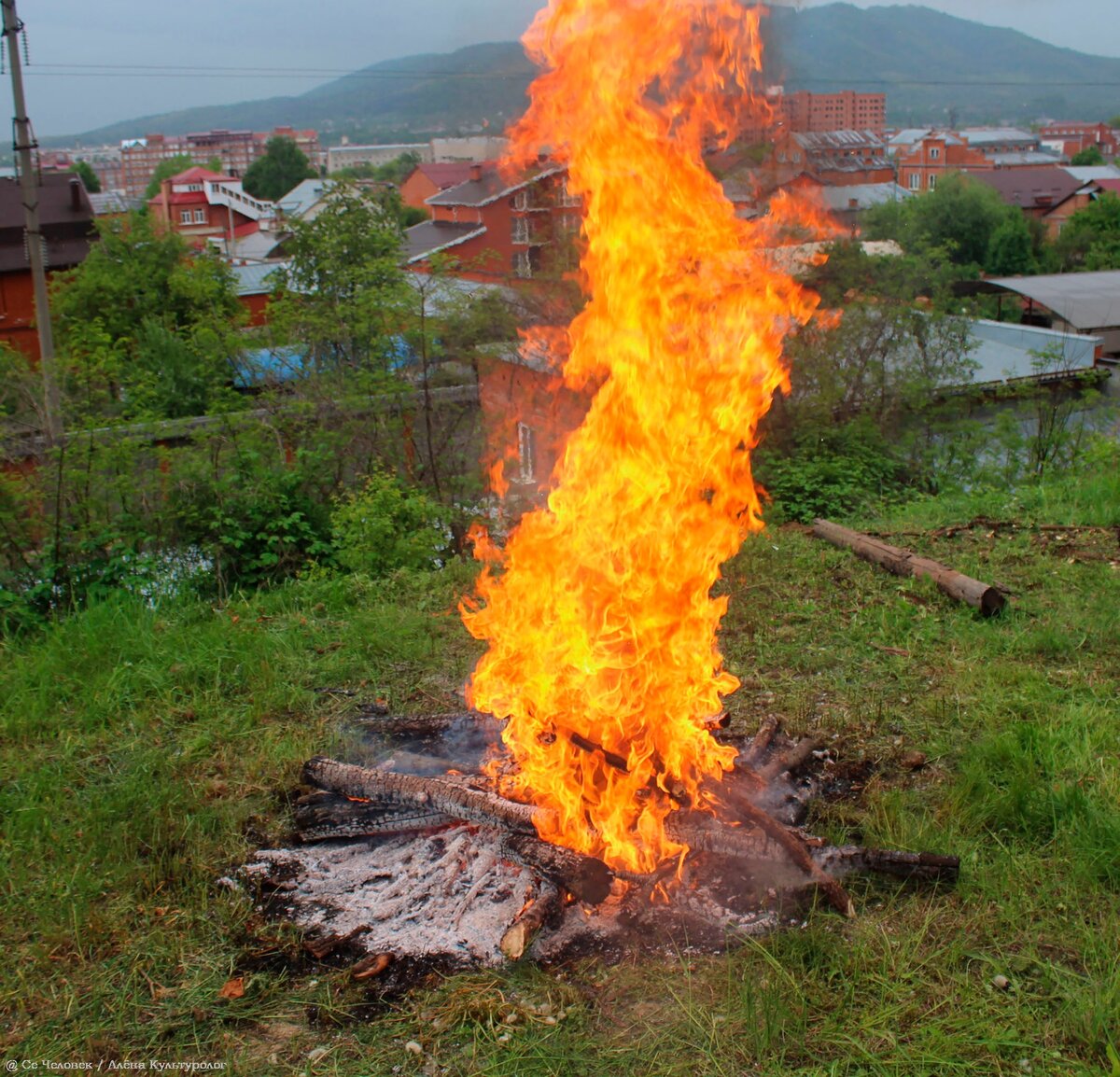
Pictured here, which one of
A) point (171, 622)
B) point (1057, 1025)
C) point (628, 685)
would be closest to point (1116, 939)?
point (1057, 1025)

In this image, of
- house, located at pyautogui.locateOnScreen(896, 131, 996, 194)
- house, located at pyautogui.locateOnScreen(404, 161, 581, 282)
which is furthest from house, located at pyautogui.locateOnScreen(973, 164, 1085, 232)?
house, located at pyautogui.locateOnScreen(404, 161, 581, 282)

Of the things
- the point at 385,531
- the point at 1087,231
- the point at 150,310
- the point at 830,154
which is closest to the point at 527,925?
the point at 385,531

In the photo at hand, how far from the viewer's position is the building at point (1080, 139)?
12344 centimetres

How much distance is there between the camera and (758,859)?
12.7ft

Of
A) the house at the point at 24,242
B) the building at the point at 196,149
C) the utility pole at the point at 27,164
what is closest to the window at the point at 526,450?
the utility pole at the point at 27,164

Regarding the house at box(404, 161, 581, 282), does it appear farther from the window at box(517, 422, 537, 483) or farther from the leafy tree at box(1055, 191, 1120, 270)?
the leafy tree at box(1055, 191, 1120, 270)

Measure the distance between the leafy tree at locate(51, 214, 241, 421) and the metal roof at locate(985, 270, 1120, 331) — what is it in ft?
74.3

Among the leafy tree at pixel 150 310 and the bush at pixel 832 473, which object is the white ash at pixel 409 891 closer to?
the bush at pixel 832 473

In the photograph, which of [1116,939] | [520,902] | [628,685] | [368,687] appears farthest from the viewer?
[368,687]

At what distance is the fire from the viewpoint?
14.1 feet

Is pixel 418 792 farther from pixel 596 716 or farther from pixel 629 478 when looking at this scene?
pixel 629 478

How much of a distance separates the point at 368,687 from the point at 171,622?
1669 millimetres

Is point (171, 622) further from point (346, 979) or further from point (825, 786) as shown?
point (825, 786)

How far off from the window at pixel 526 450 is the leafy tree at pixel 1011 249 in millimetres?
44760
